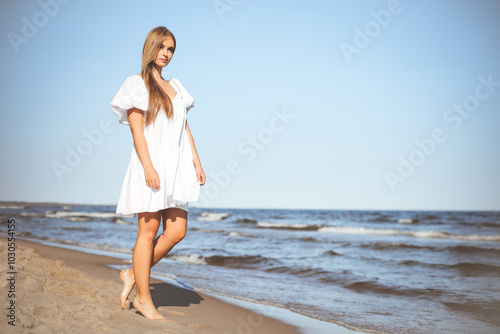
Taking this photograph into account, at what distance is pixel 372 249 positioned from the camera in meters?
10.9

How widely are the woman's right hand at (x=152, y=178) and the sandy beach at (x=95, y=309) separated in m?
0.86

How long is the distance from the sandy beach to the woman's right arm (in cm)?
87

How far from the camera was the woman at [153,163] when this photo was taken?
271 centimetres

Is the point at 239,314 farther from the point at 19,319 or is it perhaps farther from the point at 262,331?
the point at 19,319

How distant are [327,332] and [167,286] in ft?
6.89

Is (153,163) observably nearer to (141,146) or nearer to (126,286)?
(141,146)

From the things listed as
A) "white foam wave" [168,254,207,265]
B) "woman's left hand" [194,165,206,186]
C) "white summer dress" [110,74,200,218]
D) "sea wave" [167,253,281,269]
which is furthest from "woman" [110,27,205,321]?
"white foam wave" [168,254,207,265]

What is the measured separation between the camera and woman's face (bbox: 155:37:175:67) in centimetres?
288

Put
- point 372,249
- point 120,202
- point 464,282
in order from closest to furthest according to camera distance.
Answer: point 120,202 < point 464,282 < point 372,249

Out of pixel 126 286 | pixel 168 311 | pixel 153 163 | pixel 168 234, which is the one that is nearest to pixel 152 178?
pixel 153 163

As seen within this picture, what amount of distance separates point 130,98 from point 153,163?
0.45m

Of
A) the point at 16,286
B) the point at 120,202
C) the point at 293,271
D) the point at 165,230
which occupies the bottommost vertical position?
the point at 293,271

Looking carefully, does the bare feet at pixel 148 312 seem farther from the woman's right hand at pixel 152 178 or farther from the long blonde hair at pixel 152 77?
the long blonde hair at pixel 152 77

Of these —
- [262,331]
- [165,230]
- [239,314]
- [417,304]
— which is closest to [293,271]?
[417,304]
